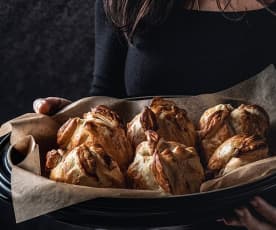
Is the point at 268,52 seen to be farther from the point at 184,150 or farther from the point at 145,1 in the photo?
the point at 184,150

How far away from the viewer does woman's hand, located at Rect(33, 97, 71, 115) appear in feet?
2.41

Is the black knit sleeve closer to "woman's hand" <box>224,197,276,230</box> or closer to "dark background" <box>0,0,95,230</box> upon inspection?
"dark background" <box>0,0,95,230</box>

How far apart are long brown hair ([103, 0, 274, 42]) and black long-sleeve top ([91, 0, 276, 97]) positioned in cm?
2

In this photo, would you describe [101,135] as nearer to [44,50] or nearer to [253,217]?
[253,217]

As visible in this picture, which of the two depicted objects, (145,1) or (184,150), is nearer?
(184,150)

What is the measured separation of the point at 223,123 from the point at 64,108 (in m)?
0.23

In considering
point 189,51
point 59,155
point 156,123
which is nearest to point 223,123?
point 156,123

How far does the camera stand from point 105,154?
589 millimetres

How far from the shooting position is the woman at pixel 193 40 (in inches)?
37.6

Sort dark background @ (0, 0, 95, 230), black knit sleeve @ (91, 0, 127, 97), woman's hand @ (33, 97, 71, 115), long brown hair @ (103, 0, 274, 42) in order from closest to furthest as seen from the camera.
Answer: woman's hand @ (33, 97, 71, 115), long brown hair @ (103, 0, 274, 42), black knit sleeve @ (91, 0, 127, 97), dark background @ (0, 0, 95, 230)

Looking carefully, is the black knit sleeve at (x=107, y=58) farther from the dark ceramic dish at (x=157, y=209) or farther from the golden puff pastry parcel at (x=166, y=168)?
the dark ceramic dish at (x=157, y=209)

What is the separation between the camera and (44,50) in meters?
1.52

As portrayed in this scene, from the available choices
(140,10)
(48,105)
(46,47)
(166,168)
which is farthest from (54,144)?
(46,47)

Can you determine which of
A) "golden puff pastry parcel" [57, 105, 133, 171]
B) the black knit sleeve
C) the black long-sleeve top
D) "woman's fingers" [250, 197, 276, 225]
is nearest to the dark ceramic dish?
"woman's fingers" [250, 197, 276, 225]
